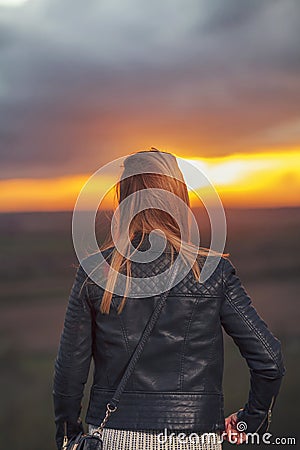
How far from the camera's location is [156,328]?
201 centimetres

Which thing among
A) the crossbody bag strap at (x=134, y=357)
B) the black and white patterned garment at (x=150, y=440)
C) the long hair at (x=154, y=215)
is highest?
the long hair at (x=154, y=215)

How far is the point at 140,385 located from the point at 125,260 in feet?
1.00

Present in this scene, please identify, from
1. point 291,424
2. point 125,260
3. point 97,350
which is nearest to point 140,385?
point 97,350

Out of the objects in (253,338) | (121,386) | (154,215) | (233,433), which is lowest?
(233,433)

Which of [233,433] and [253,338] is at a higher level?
[253,338]

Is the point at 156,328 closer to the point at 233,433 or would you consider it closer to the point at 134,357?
the point at 134,357

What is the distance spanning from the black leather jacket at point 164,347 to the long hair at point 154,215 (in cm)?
3

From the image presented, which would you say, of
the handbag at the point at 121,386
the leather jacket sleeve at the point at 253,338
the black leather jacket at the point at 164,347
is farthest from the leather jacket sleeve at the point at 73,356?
the leather jacket sleeve at the point at 253,338

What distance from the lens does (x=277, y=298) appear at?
8.62 meters

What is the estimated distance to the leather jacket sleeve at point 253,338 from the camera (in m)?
2.07

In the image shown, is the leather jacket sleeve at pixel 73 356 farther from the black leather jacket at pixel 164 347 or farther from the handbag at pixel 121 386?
the handbag at pixel 121 386

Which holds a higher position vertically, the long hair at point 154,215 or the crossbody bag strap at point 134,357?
the long hair at point 154,215

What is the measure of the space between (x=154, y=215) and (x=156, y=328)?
10.8 inches

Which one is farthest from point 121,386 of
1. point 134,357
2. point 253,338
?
point 253,338
